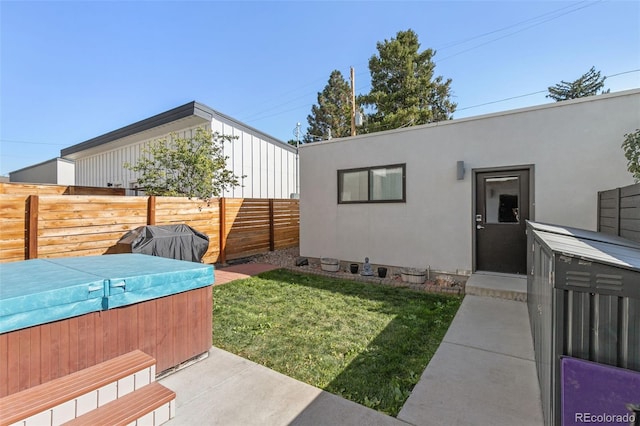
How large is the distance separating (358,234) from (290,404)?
4809mm

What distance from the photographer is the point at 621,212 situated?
Result: 3.34 meters

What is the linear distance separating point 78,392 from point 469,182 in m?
6.00

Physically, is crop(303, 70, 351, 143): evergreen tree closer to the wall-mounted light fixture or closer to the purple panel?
the wall-mounted light fixture

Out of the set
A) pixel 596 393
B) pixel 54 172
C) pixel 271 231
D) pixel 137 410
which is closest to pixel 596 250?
pixel 596 393

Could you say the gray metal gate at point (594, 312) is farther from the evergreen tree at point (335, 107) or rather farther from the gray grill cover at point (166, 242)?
the evergreen tree at point (335, 107)

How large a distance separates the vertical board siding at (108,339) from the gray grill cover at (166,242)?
10.0 feet

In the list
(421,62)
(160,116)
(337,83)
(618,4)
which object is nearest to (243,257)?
(160,116)

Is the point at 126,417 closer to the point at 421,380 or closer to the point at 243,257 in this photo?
the point at 421,380

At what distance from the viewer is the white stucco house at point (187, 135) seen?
9.60 metres

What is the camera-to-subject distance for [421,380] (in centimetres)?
243

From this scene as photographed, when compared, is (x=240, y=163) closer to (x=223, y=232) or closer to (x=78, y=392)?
(x=223, y=232)

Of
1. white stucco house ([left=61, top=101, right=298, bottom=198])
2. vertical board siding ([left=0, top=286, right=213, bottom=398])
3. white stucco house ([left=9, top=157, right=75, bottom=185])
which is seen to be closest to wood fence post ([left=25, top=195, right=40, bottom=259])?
vertical board siding ([left=0, top=286, right=213, bottom=398])

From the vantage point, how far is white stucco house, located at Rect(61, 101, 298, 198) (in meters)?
9.60

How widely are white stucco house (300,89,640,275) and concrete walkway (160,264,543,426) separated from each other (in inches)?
105
